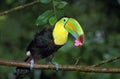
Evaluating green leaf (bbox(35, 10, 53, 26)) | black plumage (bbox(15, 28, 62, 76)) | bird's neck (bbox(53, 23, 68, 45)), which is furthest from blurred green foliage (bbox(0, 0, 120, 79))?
green leaf (bbox(35, 10, 53, 26))

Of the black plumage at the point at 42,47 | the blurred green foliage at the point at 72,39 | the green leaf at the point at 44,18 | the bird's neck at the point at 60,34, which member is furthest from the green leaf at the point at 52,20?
the blurred green foliage at the point at 72,39

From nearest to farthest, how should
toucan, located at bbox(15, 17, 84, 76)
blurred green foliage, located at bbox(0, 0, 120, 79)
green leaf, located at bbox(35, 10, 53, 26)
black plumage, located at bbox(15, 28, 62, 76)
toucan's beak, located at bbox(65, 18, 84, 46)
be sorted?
1. toucan's beak, located at bbox(65, 18, 84, 46)
2. green leaf, located at bbox(35, 10, 53, 26)
3. toucan, located at bbox(15, 17, 84, 76)
4. black plumage, located at bbox(15, 28, 62, 76)
5. blurred green foliage, located at bbox(0, 0, 120, 79)

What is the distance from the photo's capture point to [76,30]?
2.14m

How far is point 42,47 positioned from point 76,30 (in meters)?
0.47

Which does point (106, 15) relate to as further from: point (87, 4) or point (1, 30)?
point (1, 30)

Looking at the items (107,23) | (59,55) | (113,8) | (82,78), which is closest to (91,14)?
(107,23)

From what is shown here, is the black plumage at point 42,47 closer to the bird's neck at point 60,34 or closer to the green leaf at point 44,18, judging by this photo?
the bird's neck at point 60,34

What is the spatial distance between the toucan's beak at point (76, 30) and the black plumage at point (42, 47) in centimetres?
24

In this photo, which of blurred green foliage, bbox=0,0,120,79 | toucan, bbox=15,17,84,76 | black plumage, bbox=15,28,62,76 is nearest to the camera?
toucan, bbox=15,17,84,76

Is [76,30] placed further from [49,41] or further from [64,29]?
[49,41]

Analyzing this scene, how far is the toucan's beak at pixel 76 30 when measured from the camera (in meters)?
2.10

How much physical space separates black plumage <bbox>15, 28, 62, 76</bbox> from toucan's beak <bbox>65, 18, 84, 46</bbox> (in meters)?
0.24

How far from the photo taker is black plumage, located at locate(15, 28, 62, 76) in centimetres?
249

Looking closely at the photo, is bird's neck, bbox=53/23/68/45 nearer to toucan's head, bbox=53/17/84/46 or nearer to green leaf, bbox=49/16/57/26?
toucan's head, bbox=53/17/84/46
